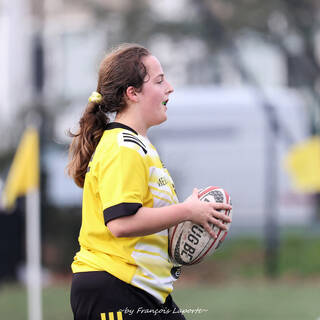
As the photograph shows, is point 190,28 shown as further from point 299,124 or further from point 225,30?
point 299,124

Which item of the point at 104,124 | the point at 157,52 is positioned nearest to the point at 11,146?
the point at 157,52

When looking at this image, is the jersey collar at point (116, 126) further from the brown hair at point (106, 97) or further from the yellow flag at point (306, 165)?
the yellow flag at point (306, 165)

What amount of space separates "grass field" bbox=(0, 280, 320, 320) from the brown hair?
4647mm

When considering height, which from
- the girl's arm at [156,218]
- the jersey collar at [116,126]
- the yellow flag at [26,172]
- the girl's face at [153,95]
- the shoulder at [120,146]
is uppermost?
the yellow flag at [26,172]

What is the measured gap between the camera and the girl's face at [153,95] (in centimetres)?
325

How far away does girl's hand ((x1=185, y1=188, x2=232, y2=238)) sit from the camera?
3.07 metres

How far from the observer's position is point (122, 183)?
301 cm

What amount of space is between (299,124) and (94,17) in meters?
5.20

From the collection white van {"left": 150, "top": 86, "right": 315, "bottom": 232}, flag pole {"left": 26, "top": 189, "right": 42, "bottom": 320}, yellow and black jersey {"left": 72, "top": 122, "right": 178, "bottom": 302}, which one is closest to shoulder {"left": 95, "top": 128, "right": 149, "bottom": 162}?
yellow and black jersey {"left": 72, "top": 122, "right": 178, "bottom": 302}

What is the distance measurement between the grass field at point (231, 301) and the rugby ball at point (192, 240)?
15.1ft

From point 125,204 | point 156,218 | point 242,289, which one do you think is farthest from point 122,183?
point 242,289

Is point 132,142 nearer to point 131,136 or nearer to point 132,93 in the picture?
point 131,136

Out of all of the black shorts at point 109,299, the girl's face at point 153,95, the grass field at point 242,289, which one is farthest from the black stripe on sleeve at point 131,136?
the grass field at point 242,289

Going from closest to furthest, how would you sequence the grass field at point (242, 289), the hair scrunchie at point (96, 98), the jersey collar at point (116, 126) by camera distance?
the jersey collar at point (116, 126)
the hair scrunchie at point (96, 98)
the grass field at point (242, 289)
